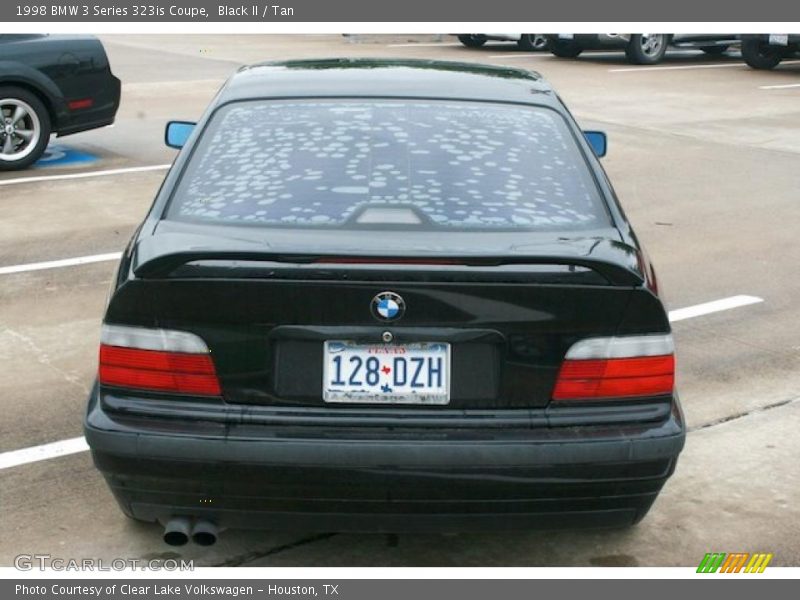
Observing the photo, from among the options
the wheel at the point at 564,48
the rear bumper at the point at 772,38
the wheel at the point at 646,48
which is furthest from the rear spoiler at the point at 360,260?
the wheel at the point at 564,48

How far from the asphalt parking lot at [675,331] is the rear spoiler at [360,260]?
3.58 feet

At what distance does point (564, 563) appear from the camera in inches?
163

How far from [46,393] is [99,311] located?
1.35m

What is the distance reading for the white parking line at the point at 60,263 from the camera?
7.81m

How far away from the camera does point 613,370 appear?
3613 millimetres

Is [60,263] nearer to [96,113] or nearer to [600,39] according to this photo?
[96,113]

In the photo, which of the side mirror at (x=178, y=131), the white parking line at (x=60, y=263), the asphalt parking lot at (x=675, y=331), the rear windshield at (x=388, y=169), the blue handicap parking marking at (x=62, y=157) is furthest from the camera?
the blue handicap parking marking at (x=62, y=157)

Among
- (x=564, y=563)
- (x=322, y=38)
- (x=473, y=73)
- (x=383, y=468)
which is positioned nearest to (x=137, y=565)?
(x=383, y=468)

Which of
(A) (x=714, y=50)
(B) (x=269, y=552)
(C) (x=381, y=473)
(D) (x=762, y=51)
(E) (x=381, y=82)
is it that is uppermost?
(E) (x=381, y=82)

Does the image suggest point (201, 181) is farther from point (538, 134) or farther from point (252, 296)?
point (538, 134)

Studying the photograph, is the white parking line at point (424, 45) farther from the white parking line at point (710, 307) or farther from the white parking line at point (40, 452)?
the white parking line at point (40, 452)

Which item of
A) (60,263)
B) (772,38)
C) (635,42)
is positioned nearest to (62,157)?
(60,263)

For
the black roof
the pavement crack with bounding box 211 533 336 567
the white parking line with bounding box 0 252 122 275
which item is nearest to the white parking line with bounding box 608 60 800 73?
the white parking line with bounding box 0 252 122 275

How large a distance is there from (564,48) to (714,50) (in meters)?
3.47
